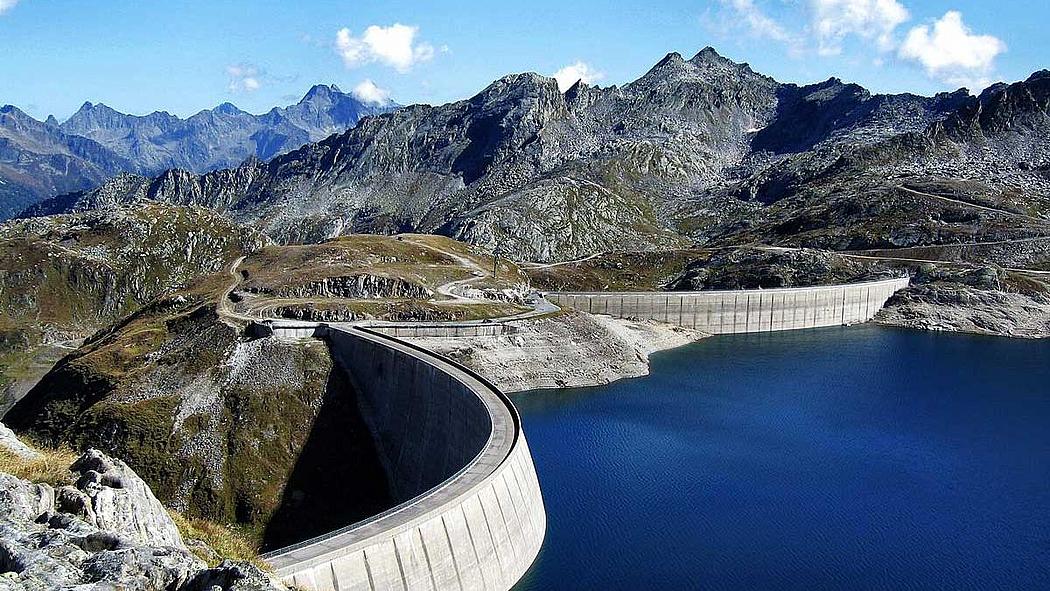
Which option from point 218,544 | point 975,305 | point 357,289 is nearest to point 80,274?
Answer: point 357,289

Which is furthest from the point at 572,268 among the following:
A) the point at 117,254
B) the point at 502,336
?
the point at 117,254

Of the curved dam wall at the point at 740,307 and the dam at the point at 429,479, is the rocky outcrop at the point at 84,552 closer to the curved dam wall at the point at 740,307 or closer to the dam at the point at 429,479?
the dam at the point at 429,479

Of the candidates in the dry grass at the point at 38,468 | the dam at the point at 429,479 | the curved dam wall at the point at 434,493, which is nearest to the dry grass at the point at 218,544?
the dry grass at the point at 38,468

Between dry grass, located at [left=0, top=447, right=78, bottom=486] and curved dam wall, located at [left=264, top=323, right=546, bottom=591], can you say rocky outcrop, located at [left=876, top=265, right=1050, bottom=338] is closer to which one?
curved dam wall, located at [left=264, top=323, right=546, bottom=591]

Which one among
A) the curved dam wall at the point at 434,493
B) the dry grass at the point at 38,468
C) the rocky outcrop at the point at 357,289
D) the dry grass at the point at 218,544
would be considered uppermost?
the rocky outcrop at the point at 357,289

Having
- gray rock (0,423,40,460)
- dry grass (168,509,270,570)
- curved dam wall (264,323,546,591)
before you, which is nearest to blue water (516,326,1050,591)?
curved dam wall (264,323,546,591)

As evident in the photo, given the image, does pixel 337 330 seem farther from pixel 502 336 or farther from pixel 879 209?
pixel 879 209
